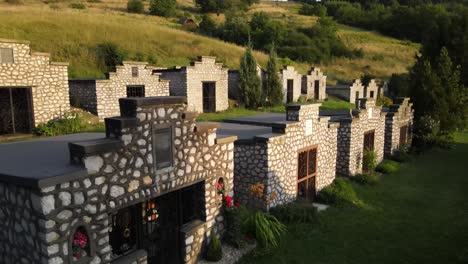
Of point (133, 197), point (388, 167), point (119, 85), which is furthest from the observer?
point (119, 85)

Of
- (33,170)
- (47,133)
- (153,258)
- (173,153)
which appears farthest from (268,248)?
(47,133)

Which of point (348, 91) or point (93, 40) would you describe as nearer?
point (93, 40)

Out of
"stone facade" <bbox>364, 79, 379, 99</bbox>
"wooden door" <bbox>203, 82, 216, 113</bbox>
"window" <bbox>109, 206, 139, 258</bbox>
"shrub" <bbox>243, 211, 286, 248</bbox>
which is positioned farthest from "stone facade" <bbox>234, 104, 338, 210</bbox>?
"stone facade" <bbox>364, 79, 379, 99</bbox>

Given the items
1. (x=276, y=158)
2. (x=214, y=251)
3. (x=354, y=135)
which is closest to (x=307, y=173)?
(x=276, y=158)

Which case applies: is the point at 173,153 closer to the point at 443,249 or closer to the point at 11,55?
the point at 443,249

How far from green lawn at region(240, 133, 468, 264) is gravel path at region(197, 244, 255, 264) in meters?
0.24

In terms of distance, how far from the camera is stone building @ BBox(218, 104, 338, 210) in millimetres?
11094

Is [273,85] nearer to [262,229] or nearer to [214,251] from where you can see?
[262,229]

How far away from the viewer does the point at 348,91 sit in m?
40.7

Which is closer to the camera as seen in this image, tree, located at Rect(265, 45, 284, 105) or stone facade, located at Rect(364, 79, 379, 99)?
tree, located at Rect(265, 45, 284, 105)

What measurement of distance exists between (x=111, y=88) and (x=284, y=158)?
13280mm

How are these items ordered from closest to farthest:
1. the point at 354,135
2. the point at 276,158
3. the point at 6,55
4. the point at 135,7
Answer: the point at 276,158 < the point at 6,55 < the point at 354,135 < the point at 135,7

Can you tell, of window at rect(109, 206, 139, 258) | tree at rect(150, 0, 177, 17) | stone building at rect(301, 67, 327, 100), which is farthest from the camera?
tree at rect(150, 0, 177, 17)

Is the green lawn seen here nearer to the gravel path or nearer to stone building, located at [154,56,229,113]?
the gravel path
